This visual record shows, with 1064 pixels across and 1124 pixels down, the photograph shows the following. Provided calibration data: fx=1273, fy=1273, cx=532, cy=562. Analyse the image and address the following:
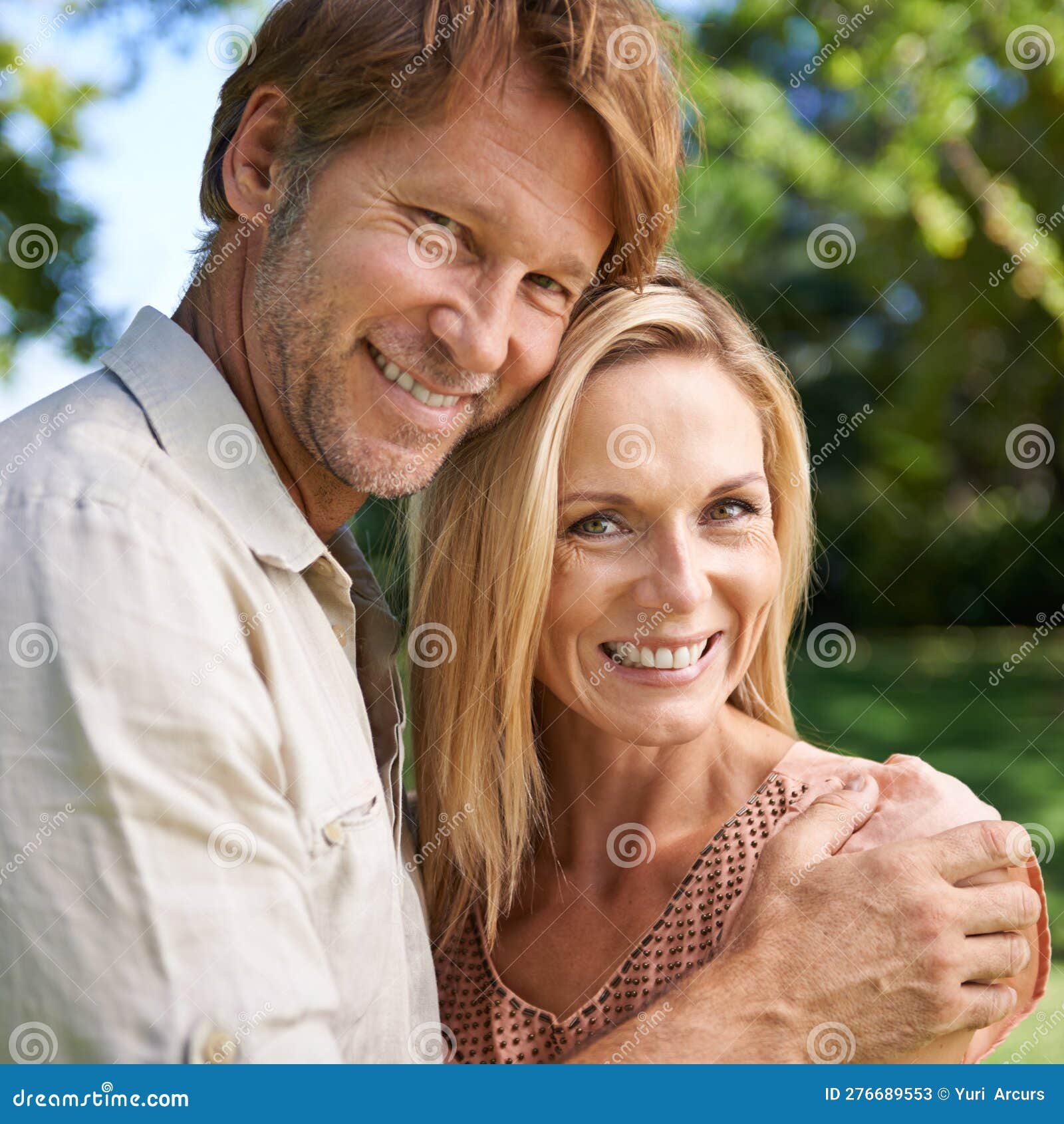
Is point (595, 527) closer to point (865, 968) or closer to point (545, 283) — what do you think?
point (545, 283)

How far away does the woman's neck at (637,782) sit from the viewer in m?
3.03

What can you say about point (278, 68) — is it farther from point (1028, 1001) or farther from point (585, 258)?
point (1028, 1001)

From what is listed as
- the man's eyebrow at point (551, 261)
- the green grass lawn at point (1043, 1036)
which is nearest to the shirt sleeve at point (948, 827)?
the man's eyebrow at point (551, 261)

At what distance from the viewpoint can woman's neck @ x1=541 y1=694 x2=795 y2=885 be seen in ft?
9.95

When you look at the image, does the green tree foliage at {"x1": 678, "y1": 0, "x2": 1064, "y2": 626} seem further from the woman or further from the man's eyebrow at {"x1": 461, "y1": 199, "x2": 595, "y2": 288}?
the woman

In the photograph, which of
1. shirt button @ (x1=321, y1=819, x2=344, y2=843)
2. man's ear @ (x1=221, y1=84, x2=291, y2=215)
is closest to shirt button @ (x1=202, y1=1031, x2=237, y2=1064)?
shirt button @ (x1=321, y1=819, x2=344, y2=843)

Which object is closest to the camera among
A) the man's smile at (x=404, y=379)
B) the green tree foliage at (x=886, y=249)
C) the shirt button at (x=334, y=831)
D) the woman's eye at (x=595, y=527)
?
the shirt button at (x=334, y=831)

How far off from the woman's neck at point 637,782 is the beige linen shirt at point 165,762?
0.78m

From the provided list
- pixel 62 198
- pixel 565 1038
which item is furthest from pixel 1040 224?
pixel 565 1038

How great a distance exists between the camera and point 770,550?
116 inches

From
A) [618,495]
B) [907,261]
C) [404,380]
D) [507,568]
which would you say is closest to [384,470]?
[404,380]

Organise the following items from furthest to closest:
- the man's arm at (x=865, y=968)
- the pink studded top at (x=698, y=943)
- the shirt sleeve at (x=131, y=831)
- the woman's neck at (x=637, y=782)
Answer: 1. the woman's neck at (x=637, y=782)
2. the pink studded top at (x=698, y=943)
3. the man's arm at (x=865, y=968)
4. the shirt sleeve at (x=131, y=831)

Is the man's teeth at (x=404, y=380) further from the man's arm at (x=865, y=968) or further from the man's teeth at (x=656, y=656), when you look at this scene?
the man's arm at (x=865, y=968)
